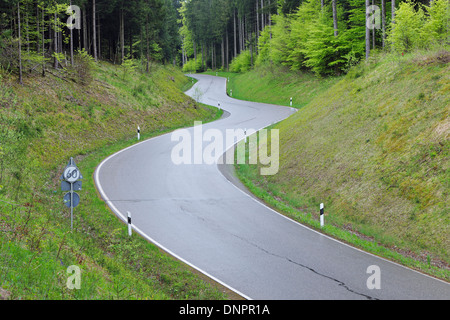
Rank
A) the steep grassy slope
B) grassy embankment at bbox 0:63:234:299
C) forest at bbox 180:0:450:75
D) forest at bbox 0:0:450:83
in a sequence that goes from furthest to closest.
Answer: forest at bbox 0:0:450:83 < forest at bbox 180:0:450:75 < the steep grassy slope < grassy embankment at bbox 0:63:234:299

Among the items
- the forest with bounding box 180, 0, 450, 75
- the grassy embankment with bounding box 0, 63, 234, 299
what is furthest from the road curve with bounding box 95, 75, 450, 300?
the forest with bounding box 180, 0, 450, 75

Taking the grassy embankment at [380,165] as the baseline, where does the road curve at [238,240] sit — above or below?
Result: below

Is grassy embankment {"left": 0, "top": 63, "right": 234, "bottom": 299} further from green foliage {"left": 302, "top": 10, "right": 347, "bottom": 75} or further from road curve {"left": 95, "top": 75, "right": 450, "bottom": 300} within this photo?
green foliage {"left": 302, "top": 10, "right": 347, "bottom": 75}

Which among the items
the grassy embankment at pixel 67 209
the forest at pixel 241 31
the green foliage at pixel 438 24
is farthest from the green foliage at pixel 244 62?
the green foliage at pixel 438 24

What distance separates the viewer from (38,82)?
24547mm

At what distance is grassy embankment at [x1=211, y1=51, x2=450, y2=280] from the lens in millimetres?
11086

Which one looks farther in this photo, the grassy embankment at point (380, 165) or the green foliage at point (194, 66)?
the green foliage at point (194, 66)

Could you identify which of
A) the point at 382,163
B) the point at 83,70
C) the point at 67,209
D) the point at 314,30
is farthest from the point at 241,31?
the point at 67,209

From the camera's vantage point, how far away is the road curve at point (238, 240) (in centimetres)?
866

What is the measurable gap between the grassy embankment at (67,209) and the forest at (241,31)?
2989 millimetres

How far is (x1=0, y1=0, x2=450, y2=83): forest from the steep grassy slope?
387 cm

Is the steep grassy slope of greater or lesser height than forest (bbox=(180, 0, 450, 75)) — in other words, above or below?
below

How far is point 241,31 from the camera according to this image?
82.3 meters

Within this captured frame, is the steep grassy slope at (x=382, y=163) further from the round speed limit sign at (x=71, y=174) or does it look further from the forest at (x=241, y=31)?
the round speed limit sign at (x=71, y=174)
